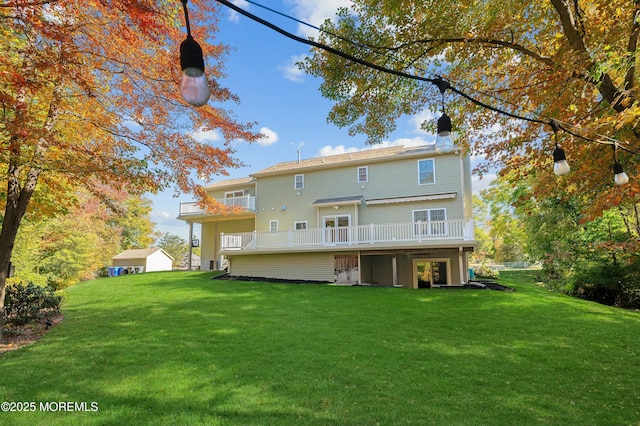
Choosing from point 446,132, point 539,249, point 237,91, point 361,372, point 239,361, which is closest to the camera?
point 446,132

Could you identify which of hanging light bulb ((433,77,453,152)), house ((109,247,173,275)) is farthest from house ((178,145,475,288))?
house ((109,247,173,275))

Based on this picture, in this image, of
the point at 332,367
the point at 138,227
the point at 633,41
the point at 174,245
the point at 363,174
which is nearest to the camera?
the point at 633,41

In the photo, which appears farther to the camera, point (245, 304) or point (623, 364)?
point (245, 304)

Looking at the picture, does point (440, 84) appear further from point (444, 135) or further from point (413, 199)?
point (413, 199)

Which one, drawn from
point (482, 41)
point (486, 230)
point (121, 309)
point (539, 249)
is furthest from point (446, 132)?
point (486, 230)

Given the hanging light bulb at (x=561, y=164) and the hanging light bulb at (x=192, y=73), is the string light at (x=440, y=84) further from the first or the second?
the hanging light bulb at (x=192, y=73)

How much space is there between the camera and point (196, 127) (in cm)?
927

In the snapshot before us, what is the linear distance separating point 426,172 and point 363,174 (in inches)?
130

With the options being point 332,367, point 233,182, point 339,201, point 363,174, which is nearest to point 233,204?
point 233,182

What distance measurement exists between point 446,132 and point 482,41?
13.5 ft

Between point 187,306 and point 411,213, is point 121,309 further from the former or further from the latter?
point 411,213

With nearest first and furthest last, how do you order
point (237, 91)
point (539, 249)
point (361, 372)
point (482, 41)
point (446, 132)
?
point (446, 132), point (361, 372), point (482, 41), point (237, 91), point (539, 249)

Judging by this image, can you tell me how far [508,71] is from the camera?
6984 mm

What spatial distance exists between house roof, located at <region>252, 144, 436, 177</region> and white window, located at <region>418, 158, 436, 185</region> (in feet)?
1.64
